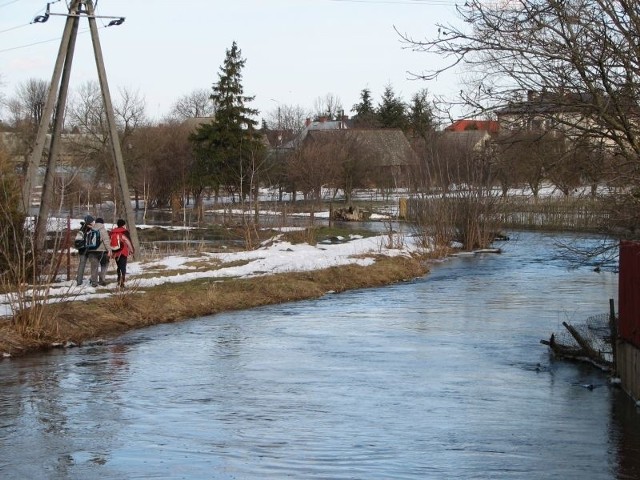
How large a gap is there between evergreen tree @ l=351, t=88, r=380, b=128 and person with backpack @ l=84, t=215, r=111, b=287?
7691 cm

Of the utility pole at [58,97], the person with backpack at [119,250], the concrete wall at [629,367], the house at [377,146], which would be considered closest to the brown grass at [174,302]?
the person with backpack at [119,250]

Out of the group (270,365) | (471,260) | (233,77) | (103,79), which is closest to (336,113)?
(233,77)

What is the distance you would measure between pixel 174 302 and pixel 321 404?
9.40 metres

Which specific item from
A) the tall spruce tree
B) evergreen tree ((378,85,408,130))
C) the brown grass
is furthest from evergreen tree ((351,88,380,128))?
the brown grass

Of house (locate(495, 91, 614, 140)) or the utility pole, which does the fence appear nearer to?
the utility pole

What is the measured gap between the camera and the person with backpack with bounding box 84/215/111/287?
21641mm

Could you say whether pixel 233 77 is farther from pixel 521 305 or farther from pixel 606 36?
pixel 606 36

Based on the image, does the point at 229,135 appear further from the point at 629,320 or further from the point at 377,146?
the point at 629,320

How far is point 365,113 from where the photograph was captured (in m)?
105

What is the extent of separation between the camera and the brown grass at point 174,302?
690 inches

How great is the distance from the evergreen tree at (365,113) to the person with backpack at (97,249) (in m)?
76.9

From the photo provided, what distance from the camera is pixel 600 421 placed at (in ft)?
40.0

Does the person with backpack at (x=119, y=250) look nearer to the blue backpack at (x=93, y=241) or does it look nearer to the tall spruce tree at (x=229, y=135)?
the blue backpack at (x=93, y=241)

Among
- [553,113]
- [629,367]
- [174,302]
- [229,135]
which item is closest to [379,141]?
[229,135]
